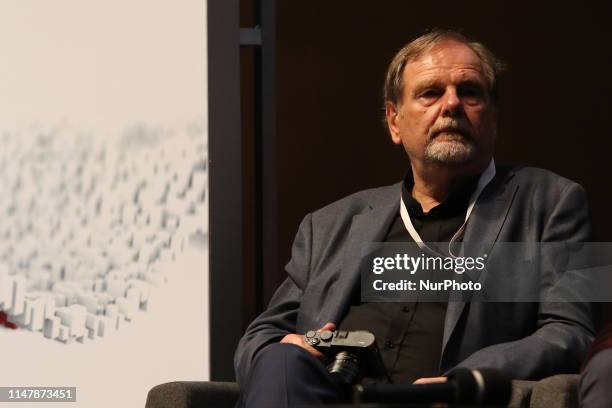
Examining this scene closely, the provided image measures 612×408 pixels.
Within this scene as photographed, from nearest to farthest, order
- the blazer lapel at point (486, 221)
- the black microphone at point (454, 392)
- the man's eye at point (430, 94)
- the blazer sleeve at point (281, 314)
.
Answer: the black microphone at point (454, 392), the blazer lapel at point (486, 221), the blazer sleeve at point (281, 314), the man's eye at point (430, 94)

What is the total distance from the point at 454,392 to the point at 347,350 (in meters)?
1.18

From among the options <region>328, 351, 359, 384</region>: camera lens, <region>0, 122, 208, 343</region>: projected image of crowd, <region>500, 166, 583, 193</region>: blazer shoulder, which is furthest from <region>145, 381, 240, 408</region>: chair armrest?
<region>500, 166, 583, 193</region>: blazer shoulder

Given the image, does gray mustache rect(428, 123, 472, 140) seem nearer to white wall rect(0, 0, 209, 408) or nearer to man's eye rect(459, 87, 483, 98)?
man's eye rect(459, 87, 483, 98)

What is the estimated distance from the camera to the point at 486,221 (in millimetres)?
2859

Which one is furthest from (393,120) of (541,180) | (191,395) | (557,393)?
(557,393)

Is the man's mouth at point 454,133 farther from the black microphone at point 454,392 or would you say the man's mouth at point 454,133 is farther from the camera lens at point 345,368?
the black microphone at point 454,392

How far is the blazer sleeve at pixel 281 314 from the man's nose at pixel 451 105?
483 mm

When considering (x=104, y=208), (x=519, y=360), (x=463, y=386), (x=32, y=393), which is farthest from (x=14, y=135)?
(x=463, y=386)

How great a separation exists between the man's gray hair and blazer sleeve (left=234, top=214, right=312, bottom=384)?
0.48m

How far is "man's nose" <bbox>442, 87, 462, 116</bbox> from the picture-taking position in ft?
9.95

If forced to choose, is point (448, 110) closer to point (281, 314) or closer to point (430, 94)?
point (430, 94)

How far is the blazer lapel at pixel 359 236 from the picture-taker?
9.56 ft

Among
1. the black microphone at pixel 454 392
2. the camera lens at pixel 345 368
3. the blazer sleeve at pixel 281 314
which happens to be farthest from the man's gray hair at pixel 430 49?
the black microphone at pixel 454 392

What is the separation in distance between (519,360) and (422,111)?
0.86 m
